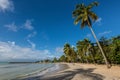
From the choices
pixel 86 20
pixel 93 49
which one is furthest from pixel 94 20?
pixel 93 49

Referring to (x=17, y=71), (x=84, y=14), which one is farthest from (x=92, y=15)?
(x=17, y=71)

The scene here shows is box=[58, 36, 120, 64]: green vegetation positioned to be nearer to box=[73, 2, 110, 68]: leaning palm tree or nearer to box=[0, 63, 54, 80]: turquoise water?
box=[73, 2, 110, 68]: leaning palm tree

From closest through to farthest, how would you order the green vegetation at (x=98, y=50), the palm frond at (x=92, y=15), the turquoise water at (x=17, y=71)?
the turquoise water at (x=17, y=71)
the palm frond at (x=92, y=15)
the green vegetation at (x=98, y=50)

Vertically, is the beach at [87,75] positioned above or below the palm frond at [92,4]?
below

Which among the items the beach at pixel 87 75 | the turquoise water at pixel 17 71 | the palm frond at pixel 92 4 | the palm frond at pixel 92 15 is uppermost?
the palm frond at pixel 92 4

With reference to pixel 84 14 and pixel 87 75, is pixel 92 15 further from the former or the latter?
pixel 87 75

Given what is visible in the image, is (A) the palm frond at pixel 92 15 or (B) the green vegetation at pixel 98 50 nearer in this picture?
(A) the palm frond at pixel 92 15

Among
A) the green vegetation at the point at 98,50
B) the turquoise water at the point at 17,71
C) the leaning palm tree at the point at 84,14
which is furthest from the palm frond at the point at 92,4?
the turquoise water at the point at 17,71

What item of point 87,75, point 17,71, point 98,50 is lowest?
point 87,75

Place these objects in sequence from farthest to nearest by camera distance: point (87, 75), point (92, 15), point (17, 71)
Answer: point (17, 71) → point (92, 15) → point (87, 75)

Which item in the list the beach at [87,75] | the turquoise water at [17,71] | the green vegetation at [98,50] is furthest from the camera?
the green vegetation at [98,50]

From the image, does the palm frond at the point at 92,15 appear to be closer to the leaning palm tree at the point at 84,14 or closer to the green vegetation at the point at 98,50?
the leaning palm tree at the point at 84,14

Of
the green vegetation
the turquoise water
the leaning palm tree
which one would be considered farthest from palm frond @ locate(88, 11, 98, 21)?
the turquoise water

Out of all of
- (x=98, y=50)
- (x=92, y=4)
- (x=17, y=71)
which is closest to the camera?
(x=92, y=4)
